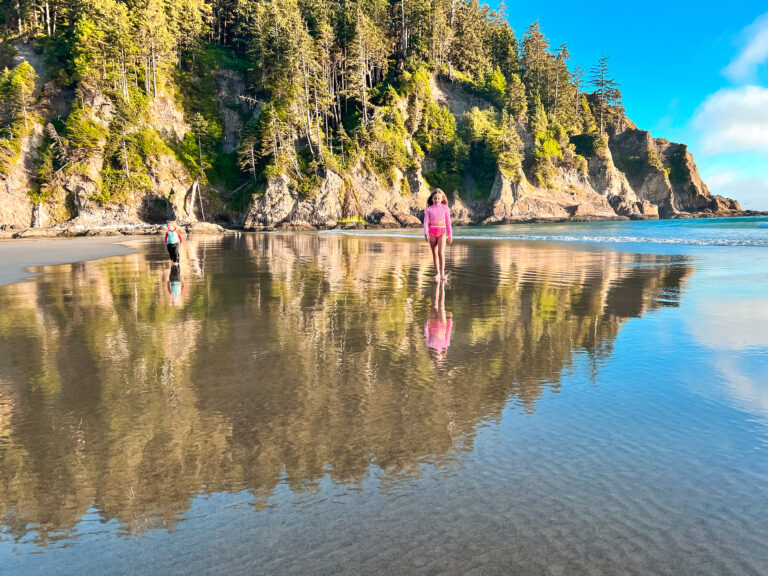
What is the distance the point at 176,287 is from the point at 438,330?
22.2 feet

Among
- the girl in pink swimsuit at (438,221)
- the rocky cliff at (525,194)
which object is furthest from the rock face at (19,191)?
the girl in pink swimsuit at (438,221)

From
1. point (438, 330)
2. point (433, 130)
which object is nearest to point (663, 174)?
point (433, 130)

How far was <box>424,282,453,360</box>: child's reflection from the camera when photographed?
5.32m

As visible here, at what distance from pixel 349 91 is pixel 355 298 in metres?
68.3

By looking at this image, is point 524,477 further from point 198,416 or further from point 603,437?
point 198,416

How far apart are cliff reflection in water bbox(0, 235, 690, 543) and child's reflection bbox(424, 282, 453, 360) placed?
0.09 metres

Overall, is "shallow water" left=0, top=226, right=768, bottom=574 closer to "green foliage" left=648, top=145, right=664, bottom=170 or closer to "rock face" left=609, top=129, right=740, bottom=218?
"rock face" left=609, top=129, right=740, bottom=218

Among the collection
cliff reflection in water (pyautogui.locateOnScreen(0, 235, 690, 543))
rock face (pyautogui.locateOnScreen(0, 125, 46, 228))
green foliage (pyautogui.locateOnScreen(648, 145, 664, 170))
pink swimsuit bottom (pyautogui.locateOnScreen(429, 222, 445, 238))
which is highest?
green foliage (pyautogui.locateOnScreen(648, 145, 664, 170))

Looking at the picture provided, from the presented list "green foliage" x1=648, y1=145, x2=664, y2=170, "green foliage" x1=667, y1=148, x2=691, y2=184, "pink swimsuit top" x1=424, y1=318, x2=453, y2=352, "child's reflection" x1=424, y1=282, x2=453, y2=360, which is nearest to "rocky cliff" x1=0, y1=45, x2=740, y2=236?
"green foliage" x1=648, y1=145, x2=664, y2=170

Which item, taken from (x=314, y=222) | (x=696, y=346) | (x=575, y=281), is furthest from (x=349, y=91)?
(x=696, y=346)

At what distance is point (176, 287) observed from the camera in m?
10.5

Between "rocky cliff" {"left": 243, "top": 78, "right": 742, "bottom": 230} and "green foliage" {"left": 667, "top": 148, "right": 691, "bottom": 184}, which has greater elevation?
"green foliage" {"left": 667, "top": 148, "right": 691, "bottom": 184}

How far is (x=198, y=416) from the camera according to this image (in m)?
3.45

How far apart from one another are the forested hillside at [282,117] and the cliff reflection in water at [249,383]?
52116 millimetres
